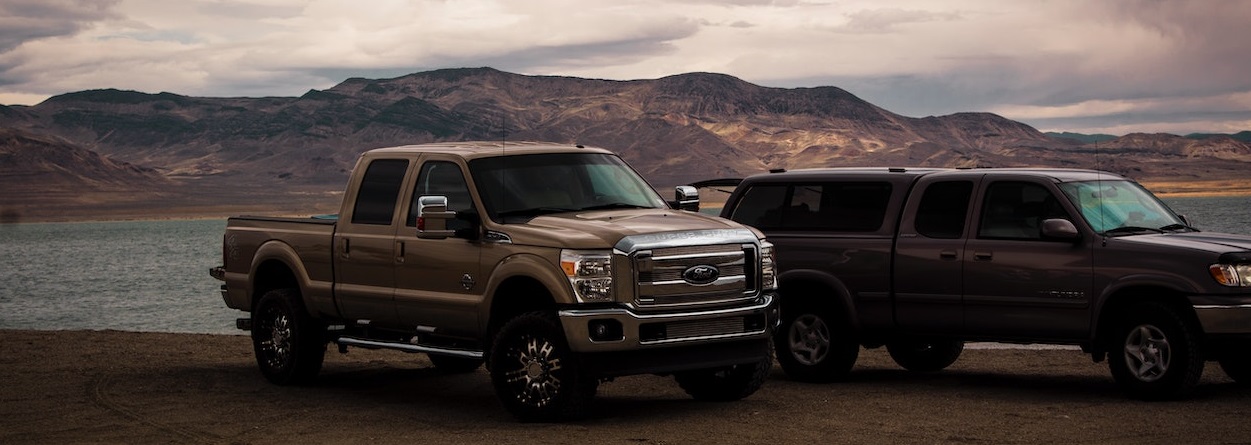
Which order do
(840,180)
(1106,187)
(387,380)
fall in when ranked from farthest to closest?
(387,380) < (840,180) < (1106,187)

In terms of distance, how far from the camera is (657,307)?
1132cm

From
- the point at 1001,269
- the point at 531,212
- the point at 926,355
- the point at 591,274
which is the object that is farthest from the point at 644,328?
the point at 926,355

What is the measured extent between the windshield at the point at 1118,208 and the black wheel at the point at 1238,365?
1.23 meters

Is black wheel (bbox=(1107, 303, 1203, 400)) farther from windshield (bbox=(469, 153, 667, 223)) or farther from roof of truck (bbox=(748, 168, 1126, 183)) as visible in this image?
windshield (bbox=(469, 153, 667, 223))

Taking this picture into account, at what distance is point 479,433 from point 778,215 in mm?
4625

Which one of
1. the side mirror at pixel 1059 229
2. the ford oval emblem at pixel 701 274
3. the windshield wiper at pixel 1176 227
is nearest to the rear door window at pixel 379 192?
the ford oval emblem at pixel 701 274

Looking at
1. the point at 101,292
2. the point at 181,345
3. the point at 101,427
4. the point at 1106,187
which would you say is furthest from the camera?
the point at 101,292

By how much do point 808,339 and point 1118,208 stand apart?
303 cm

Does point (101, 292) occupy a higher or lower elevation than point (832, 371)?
lower

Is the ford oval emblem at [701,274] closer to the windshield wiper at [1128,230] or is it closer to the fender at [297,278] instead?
the windshield wiper at [1128,230]

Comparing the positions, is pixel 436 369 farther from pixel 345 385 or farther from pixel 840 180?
pixel 840 180

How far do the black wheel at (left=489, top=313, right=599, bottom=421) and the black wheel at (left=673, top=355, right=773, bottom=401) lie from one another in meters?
1.47

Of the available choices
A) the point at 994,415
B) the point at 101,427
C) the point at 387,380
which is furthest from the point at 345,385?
the point at 994,415

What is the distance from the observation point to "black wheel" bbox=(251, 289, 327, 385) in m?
14.4
